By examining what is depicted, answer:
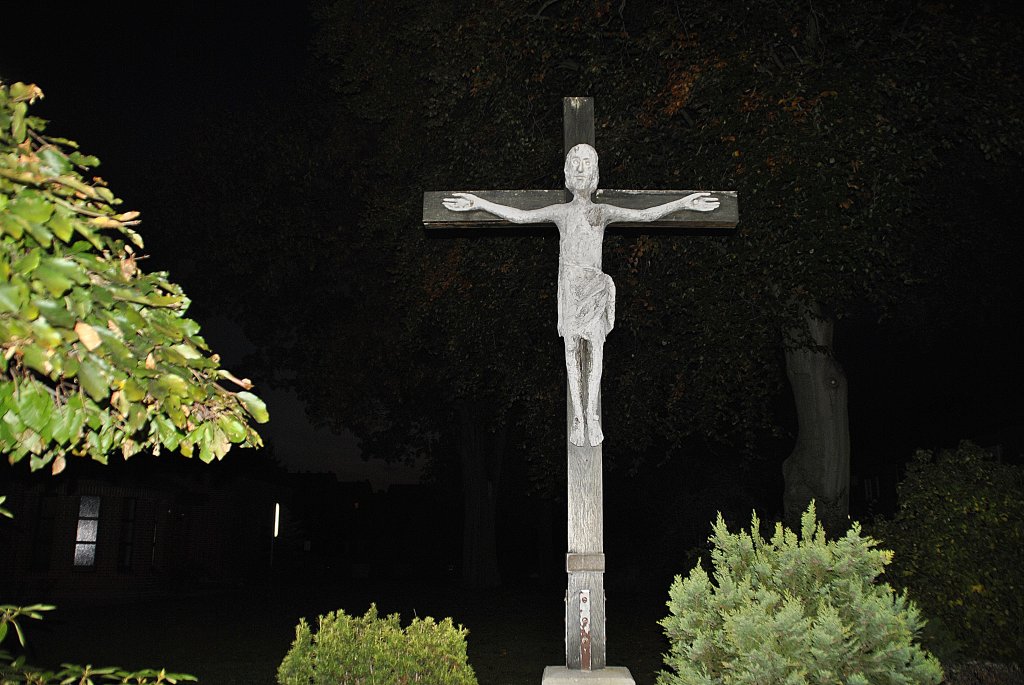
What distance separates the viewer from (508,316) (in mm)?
12195

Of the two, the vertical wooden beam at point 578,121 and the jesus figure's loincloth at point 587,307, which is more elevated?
the vertical wooden beam at point 578,121

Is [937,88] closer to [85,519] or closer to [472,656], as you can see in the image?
[472,656]

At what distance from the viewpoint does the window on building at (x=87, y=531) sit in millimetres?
23750

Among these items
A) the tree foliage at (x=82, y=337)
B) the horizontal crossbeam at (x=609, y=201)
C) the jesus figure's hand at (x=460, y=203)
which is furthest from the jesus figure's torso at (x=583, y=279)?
the tree foliage at (x=82, y=337)

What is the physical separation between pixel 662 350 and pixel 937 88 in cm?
485

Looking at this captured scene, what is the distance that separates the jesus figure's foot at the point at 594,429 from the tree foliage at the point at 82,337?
323 cm

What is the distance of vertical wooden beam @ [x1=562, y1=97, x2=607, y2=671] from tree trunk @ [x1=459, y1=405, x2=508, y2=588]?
2297cm

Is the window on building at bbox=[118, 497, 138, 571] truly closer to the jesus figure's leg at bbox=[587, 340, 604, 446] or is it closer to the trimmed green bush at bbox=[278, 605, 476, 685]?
the trimmed green bush at bbox=[278, 605, 476, 685]

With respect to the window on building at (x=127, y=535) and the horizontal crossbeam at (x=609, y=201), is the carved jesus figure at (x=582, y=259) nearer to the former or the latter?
the horizontal crossbeam at (x=609, y=201)

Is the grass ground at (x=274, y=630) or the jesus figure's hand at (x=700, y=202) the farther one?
the grass ground at (x=274, y=630)

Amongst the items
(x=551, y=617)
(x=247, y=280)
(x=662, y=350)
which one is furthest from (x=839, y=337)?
(x=247, y=280)

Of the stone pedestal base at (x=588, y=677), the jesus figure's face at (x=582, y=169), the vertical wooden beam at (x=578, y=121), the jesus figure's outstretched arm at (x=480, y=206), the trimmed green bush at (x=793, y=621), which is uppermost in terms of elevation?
the vertical wooden beam at (x=578, y=121)

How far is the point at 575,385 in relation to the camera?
5.34 meters

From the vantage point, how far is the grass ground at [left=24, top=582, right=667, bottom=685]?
41.7 ft
